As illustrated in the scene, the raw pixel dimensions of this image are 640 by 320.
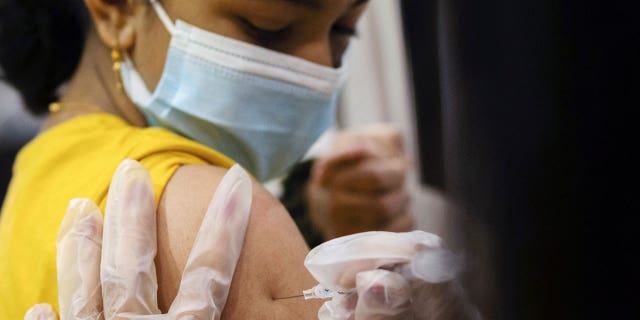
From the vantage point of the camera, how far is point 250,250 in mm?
748

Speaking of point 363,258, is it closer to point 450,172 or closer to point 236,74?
point 450,172

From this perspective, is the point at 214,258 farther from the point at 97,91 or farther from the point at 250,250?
the point at 97,91

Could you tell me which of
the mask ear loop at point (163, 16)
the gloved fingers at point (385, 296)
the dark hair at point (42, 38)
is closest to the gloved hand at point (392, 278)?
the gloved fingers at point (385, 296)

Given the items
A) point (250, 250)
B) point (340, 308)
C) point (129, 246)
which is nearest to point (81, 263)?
point (129, 246)

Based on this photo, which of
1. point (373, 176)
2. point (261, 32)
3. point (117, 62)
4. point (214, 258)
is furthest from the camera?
point (373, 176)

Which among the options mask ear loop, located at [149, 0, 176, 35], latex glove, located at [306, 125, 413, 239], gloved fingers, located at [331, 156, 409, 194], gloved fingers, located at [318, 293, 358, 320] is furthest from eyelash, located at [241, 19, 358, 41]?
gloved fingers, located at [331, 156, 409, 194]

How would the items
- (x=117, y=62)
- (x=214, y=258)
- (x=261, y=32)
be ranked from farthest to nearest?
1. (x=117, y=62)
2. (x=261, y=32)
3. (x=214, y=258)

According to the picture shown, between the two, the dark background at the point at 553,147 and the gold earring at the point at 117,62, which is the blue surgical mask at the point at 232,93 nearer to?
the gold earring at the point at 117,62

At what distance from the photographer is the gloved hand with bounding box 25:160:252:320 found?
2.41 feet

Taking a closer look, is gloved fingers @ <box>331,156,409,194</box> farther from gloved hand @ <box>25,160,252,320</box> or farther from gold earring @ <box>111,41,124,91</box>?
gloved hand @ <box>25,160,252,320</box>

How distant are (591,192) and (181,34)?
0.57m

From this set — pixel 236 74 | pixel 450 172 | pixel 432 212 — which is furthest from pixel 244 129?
pixel 450 172

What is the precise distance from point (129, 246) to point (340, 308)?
24cm

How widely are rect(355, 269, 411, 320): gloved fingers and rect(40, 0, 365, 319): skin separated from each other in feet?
0.28
